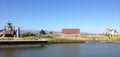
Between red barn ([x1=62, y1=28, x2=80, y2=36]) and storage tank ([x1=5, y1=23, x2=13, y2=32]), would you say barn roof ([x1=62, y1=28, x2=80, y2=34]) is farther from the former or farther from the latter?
storage tank ([x1=5, y1=23, x2=13, y2=32])

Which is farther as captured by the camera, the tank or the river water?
the tank

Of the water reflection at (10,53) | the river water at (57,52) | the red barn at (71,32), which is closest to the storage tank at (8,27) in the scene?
the river water at (57,52)

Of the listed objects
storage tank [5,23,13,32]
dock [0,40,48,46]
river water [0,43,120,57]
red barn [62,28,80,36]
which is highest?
storage tank [5,23,13,32]

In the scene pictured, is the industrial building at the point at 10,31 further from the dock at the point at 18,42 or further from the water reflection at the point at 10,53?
the water reflection at the point at 10,53

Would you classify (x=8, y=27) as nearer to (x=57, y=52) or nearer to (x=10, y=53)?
(x=10, y=53)

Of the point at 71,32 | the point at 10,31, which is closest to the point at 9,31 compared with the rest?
the point at 10,31

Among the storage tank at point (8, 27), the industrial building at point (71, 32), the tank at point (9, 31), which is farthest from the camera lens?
the industrial building at point (71, 32)

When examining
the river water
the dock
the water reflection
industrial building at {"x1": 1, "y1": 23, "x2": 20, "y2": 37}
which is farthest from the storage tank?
the water reflection

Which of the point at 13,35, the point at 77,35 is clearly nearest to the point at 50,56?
the point at 13,35

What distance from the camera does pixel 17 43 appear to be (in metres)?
48.4

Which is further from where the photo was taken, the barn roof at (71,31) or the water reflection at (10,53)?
the barn roof at (71,31)

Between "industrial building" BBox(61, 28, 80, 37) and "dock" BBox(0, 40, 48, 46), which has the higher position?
"industrial building" BBox(61, 28, 80, 37)

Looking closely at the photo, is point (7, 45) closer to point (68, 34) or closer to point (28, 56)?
point (28, 56)

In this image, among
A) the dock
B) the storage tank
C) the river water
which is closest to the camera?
the river water
